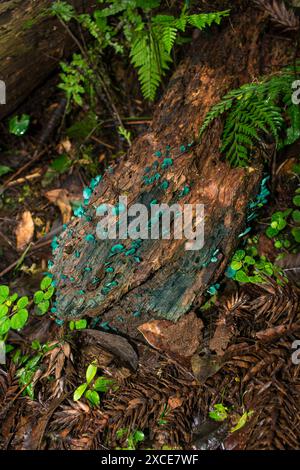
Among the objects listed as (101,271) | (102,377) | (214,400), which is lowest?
(214,400)

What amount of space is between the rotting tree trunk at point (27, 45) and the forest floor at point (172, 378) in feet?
5.04

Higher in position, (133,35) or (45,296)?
(133,35)

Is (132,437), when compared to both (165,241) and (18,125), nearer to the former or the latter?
(165,241)

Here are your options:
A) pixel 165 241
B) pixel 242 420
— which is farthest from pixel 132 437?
pixel 165 241

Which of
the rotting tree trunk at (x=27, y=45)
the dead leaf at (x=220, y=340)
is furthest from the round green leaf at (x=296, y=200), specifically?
the rotting tree trunk at (x=27, y=45)

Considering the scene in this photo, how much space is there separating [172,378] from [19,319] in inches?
52.1

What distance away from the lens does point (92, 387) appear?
3.09 m

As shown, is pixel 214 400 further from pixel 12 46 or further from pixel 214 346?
pixel 12 46

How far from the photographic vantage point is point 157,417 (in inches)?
114

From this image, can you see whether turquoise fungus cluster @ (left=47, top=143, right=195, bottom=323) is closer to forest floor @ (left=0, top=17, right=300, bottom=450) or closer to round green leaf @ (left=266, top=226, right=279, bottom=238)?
forest floor @ (left=0, top=17, right=300, bottom=450)

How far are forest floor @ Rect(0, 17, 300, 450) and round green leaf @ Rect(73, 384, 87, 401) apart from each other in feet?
0.17

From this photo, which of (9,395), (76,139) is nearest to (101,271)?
(9,395)

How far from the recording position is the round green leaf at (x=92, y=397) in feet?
9.86

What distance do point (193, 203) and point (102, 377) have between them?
1504 millimetres
